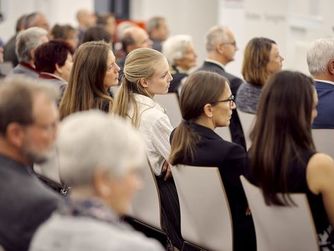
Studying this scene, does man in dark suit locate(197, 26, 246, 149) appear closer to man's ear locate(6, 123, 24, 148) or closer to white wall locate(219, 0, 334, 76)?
white wall locate(219, 0, 334, 76)

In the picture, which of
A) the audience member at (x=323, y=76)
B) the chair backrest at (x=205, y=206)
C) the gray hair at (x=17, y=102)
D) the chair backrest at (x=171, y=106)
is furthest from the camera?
the chair backrest at (x=171, y=106)

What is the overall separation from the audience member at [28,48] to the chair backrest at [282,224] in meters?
3.79

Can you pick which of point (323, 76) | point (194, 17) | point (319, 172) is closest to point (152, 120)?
point (323, 76)

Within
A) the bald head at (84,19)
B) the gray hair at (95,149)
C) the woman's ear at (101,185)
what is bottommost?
the bald head at (84,19)

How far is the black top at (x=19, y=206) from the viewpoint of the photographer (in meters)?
2.93

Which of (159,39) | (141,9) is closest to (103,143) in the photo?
(159,39)

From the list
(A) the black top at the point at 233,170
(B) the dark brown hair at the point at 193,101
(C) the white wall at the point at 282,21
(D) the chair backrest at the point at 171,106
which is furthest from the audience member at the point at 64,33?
(A) the black top at the point at 233,170

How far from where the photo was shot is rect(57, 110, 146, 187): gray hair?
2.43 metres

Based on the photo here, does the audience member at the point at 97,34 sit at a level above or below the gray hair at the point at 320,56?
below

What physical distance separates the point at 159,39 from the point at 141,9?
21.4ft

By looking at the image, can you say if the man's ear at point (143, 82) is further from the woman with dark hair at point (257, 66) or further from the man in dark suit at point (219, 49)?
the man in dark suit at point (219, 49)

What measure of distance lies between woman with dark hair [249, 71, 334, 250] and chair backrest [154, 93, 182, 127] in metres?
2.62

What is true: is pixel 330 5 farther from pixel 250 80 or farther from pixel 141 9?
pixel 141 9

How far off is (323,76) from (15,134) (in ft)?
9.94
